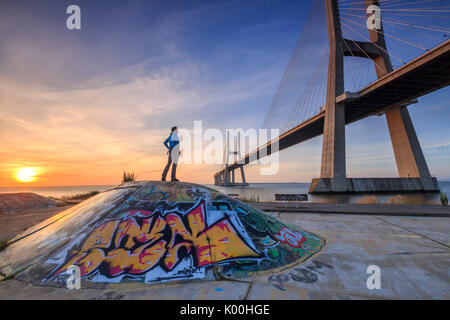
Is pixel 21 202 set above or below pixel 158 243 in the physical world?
below

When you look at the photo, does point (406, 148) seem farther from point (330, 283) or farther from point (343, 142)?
point (330, 283)

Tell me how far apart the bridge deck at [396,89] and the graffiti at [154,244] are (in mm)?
33377

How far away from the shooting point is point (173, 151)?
8.59 meters

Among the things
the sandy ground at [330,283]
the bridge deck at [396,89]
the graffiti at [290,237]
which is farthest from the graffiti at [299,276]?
the bridge deck at [396,89]

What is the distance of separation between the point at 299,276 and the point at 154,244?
334cm

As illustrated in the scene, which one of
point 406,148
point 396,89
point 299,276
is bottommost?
point 299,276

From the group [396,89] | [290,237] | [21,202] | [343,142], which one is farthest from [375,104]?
[21,202]

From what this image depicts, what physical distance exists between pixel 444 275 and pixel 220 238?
4828 millimetres

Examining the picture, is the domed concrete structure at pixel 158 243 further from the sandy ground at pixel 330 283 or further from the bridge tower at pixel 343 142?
the bridge tower at pixel 343 142

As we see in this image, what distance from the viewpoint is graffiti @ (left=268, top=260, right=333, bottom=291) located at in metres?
4.07

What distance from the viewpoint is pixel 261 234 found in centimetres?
598

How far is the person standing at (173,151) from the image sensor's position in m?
8.38
